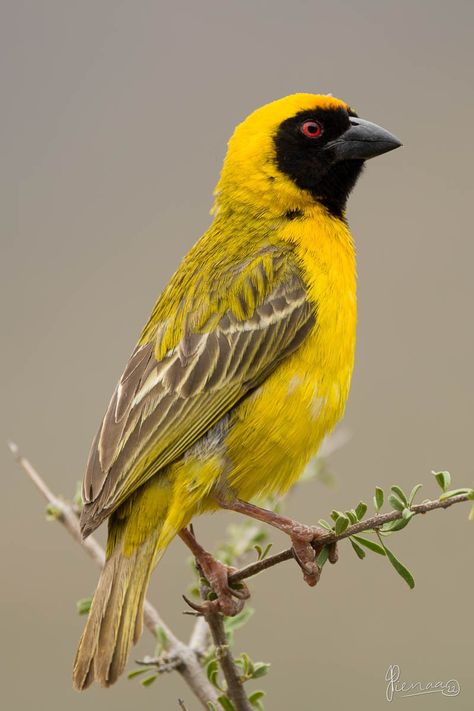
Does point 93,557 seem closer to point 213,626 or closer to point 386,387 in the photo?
point 213,626

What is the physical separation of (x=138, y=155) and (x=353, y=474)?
488 centimetres

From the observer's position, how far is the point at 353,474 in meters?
7.21

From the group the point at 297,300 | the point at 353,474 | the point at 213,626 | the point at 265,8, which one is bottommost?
the point at 353,474

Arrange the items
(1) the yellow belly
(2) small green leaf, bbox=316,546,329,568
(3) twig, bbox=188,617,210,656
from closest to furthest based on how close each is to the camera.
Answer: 1. (2) small green leaf, bbox=316,546,329,568
2. (3) twig, bbox=188,617,210,656
3. (1) the yellow belly

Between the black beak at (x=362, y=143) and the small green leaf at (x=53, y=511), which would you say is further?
the black beak at (x=362, y=143)

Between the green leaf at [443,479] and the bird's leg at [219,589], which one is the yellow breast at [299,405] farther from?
the green leaf at [443,479]

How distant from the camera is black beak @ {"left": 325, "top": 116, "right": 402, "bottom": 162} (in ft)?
14.8

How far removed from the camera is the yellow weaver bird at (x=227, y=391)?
3525 millimetres

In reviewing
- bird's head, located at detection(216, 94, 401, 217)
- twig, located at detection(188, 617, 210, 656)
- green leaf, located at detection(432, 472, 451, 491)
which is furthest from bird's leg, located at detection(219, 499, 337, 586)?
bird's head, located at detection(216, 94, 401, 217)

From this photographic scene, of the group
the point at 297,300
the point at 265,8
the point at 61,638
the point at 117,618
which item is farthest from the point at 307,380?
the point at 265,8

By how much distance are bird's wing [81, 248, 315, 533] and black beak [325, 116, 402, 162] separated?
2.17ft

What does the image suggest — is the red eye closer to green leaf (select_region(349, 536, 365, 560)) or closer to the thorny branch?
the thorny branch

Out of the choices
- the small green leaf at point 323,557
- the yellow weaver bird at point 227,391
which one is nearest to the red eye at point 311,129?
the yellow weaver bird at point 227,391

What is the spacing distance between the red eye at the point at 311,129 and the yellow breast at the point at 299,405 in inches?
27.3
